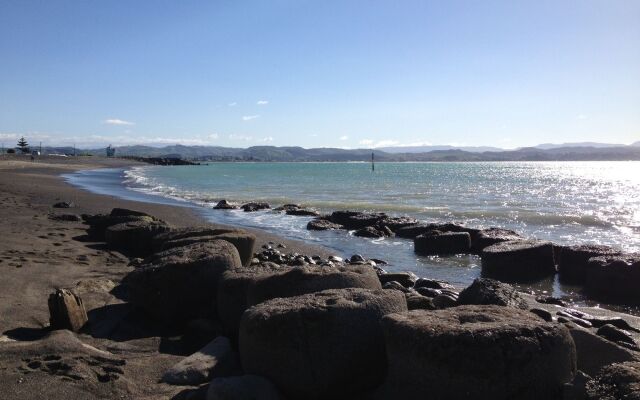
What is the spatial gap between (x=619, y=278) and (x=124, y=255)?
9.49m

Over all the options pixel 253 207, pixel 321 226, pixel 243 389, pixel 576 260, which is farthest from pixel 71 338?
pixel 253 207

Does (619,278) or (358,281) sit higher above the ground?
(358,281)

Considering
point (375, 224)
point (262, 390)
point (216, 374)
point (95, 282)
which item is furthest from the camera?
point (375, 224)

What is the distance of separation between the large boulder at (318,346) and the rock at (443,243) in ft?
31.6

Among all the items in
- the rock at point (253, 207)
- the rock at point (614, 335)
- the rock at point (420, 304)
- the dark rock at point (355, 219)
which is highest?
the rock at point (420, 304)

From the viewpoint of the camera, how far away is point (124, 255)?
1053 centimetres

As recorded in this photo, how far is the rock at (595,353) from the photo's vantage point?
499 centimetres

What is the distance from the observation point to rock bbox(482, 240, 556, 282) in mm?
10930

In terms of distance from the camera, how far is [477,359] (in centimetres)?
345

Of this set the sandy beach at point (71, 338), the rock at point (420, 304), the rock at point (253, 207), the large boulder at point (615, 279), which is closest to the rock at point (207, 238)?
the sandy beach at point (71, 338)

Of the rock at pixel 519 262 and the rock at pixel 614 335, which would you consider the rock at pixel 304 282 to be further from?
the rock at pixel 519 262

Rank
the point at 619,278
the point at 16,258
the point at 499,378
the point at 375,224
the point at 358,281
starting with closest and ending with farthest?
the point at 499,378 → the point at 358,281 → the point at 16,258 → the point at 619,278 → the point at 375,224

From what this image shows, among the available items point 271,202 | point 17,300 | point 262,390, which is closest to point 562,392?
point 262,390

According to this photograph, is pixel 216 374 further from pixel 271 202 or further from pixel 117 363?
pixel 271 202
